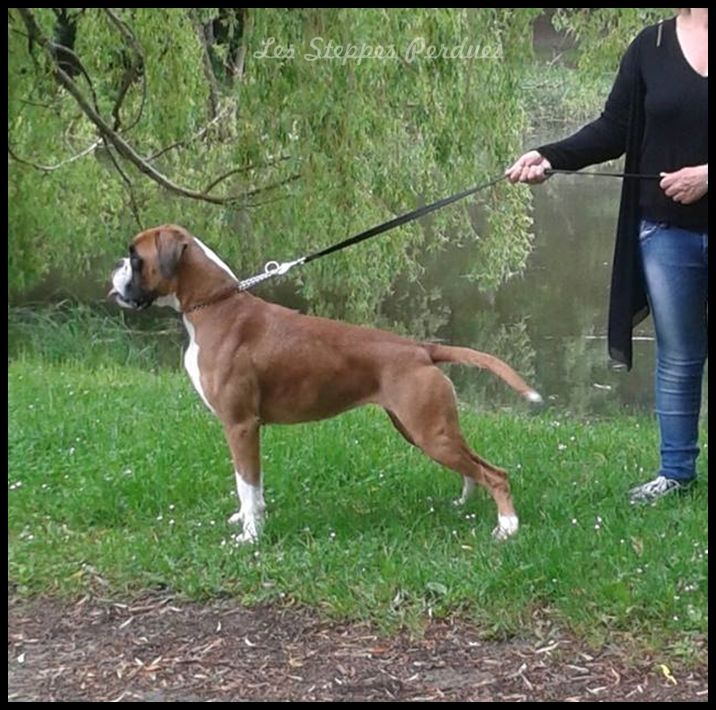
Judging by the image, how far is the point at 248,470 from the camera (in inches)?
193

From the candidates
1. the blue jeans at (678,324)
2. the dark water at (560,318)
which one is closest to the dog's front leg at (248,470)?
the blue jeans at (678,324)

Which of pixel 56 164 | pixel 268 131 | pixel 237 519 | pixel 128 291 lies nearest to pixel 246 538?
pixel 237 519

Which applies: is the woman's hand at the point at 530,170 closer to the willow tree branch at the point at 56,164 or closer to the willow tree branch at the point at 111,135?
the willow tree branch at the point at 111,135

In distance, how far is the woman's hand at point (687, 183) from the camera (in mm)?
4602

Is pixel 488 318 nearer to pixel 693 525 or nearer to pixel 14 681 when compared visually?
pixel 693 525

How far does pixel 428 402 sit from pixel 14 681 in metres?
1.88

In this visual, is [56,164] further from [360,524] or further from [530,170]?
[360,524]

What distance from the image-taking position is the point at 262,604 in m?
4.31

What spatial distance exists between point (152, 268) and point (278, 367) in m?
0.66

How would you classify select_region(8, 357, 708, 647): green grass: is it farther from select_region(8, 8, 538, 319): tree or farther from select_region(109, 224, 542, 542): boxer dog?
select_region(8, 8, 538, 319): tree

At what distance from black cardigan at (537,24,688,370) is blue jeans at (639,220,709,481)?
79 millimetres

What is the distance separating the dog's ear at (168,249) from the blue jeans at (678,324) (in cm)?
189

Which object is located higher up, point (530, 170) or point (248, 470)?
point (530, 170)

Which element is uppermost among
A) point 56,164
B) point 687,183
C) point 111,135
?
point 111,135
